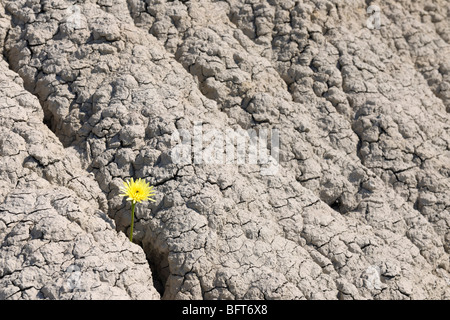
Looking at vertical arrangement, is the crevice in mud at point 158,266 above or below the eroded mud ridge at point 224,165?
below

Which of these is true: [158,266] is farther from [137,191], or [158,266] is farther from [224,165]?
[224,165]

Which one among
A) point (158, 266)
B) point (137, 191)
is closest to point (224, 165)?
point (137, 191)

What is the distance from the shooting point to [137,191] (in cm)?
340

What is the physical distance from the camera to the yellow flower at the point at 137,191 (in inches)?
133

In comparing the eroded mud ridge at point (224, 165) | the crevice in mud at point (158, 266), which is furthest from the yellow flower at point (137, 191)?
the crevice in mud at point (158, 266)

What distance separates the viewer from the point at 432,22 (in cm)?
479

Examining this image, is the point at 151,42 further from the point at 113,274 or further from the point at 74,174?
the point at 113,274

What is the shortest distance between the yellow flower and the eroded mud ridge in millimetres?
116

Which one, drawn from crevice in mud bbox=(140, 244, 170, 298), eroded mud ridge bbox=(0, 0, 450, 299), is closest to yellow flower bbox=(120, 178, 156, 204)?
eroded mud ridge bbox=(0, 0, 450, 299)

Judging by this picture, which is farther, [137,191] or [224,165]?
[224,165]

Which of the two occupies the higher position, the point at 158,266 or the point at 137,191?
the point at 137,191

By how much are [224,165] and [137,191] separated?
2.07ft

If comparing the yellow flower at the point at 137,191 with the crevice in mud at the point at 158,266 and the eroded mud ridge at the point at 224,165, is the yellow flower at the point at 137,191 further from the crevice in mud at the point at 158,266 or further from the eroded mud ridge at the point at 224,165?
the crevice in mud at the point at 158,266

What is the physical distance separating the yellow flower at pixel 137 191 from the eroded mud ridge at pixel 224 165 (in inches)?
4.6
